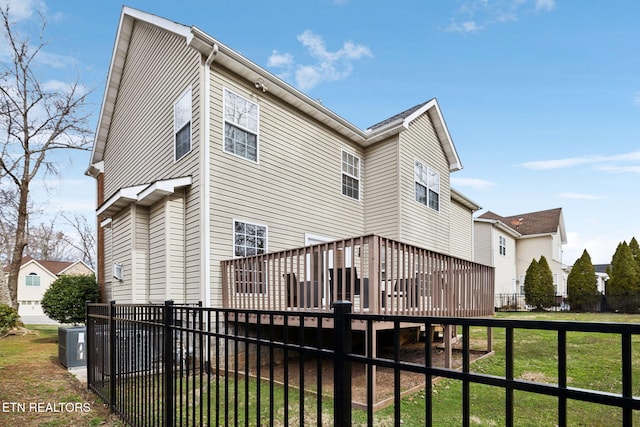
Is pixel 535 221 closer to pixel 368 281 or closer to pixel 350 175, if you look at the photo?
pixel 350 175

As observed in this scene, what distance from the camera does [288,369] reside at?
133 inches

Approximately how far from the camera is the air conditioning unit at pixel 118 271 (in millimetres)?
9570

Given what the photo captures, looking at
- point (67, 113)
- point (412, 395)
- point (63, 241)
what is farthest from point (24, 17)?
point (63, 241)

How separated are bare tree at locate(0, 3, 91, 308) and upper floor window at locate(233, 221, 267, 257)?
1224cm

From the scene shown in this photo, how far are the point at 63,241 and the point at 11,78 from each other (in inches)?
1042

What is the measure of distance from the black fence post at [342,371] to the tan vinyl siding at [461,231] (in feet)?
50.5

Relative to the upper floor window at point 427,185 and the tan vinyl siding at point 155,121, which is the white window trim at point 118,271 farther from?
the upper floor window at point 427,185

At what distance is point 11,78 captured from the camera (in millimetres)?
16219

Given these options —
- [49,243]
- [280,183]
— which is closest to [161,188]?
[280,183]

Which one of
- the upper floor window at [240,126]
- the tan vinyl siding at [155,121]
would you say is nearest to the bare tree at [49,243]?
the tan vinyl siding at [155,121]

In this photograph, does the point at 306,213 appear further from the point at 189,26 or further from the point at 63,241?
the point at 63,241

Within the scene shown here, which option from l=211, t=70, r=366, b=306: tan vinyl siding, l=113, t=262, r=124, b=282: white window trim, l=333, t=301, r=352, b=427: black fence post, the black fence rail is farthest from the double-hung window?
l=333, t=301, r=352, b=427: black fence post

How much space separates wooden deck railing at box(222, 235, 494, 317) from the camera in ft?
18.4

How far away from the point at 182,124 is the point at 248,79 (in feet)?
5.86
